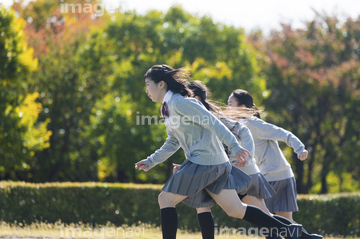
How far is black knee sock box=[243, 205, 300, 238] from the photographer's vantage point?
4465 millimetres

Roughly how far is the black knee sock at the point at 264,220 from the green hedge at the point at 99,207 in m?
5.86

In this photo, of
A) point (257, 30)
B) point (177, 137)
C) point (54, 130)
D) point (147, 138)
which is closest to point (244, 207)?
point (177, 137)

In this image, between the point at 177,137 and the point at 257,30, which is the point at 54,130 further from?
the point at 177,137

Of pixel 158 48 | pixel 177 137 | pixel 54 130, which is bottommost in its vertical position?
pixel 54 130

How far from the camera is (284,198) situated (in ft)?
19.6

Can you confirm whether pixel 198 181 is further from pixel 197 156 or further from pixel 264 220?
pixel 264 220

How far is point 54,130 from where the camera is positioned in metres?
24.4

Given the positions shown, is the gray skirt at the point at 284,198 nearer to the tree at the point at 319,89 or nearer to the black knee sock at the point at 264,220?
the black knee sock at the point at 264,220

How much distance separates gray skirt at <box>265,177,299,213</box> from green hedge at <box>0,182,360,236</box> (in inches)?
177

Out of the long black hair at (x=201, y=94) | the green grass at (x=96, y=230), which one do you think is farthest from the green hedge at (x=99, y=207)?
the long black hair at (x=201, y=94)

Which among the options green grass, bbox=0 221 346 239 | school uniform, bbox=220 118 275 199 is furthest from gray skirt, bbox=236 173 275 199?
green grass, bbox=0 221 346 239

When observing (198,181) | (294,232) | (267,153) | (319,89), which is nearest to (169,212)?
(198,181)

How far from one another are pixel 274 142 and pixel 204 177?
71.2 inches

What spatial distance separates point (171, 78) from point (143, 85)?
53.4 feet
